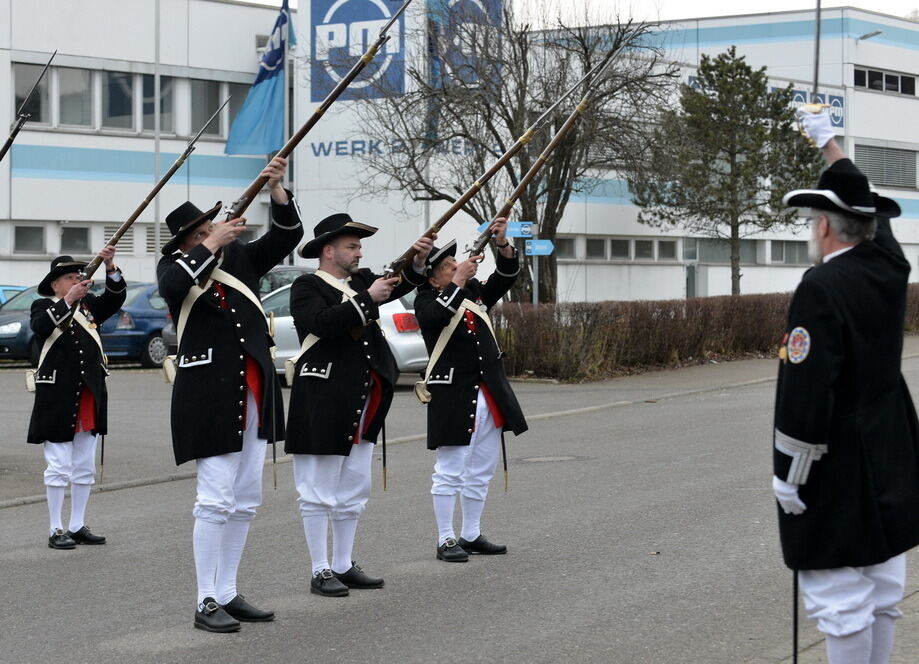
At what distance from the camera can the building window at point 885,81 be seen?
51.9m

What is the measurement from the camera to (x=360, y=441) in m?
7.17

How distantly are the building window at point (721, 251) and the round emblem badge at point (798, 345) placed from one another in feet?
131

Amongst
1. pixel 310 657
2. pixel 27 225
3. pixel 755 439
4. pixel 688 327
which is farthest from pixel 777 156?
pixel 310 657

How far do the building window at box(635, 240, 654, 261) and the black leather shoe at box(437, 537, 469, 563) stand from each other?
35107 millimetres

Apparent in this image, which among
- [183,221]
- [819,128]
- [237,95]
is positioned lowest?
[183,221]

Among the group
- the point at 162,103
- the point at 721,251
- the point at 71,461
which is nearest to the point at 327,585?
the point at 71,461

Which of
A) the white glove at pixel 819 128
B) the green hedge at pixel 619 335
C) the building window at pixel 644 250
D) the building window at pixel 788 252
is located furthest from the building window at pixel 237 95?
the white glove at pixel 819 128

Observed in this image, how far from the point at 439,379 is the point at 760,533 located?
2236 millimetres

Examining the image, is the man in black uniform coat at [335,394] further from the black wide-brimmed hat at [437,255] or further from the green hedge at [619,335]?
the green hedge at [619,335]

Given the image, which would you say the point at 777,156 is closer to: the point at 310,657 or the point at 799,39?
the point at 799,39

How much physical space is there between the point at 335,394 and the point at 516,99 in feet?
69.1

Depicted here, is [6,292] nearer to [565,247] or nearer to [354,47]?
[354,47]

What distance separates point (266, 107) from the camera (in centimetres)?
3416

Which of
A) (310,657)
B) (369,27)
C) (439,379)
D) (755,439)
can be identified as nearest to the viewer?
(310,657)
